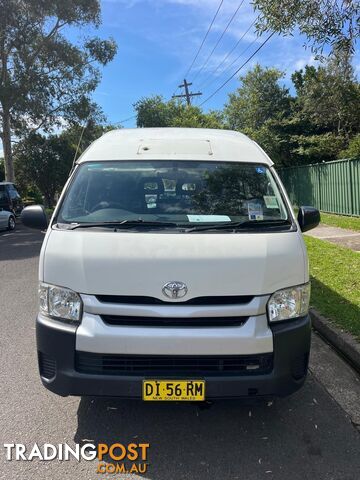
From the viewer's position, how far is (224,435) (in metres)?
3.28

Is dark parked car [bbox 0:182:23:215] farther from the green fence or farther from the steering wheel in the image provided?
the steering wheel

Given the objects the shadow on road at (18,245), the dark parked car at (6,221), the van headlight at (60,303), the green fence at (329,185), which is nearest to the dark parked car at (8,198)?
the dark parked car at (6,221)

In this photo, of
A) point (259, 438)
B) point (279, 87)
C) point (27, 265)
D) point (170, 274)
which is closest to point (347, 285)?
point (259, 438)

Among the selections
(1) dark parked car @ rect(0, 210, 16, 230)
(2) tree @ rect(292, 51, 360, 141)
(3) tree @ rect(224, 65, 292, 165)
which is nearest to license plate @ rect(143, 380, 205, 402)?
(1) dark parked car @ rect(0, 210, 16, 230)

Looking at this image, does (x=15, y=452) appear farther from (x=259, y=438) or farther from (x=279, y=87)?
(x=279, y=87)

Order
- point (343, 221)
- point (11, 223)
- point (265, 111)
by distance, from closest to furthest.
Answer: point (343, 221), point (11, 223), point (265, 111)

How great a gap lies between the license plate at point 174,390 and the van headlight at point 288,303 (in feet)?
2.15

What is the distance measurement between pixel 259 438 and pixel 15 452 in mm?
1663

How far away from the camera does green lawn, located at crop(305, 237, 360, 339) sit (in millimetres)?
5317

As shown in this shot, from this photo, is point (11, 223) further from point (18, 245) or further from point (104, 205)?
point (104, 205)

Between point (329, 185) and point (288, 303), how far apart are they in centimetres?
1522

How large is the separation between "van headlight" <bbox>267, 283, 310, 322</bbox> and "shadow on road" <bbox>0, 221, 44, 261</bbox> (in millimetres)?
9108

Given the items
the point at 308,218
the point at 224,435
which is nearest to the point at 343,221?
the point at 308,218

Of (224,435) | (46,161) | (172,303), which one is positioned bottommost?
(224,435)
